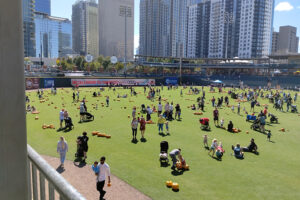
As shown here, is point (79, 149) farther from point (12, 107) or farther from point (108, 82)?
point (108, 82)

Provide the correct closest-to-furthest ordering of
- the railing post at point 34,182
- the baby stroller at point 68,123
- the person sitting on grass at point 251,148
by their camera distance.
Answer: the railing post at point 34,182 < the person sitting on grass at point 251,148 < the baby stroller at point 68,123

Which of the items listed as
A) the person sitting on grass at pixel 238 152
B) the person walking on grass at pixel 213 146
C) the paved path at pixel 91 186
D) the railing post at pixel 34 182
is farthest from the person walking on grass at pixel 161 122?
the railing post at pixel 34 182

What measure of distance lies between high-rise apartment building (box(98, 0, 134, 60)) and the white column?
171848mm

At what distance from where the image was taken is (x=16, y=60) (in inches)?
68.4

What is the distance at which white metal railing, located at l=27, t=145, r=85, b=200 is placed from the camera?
5.98ft

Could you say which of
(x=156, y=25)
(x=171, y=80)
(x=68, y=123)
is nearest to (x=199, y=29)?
(x=156, y=25)

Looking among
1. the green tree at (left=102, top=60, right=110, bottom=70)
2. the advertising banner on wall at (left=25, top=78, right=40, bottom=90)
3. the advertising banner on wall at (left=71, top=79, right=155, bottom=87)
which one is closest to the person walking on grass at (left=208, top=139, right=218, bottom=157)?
the advertising banner on wall at (left=25, top=78, right=40, bottom=90)

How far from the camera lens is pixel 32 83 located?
174ft

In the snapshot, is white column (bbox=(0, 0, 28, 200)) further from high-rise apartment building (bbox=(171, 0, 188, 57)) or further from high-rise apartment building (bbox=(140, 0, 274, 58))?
high-rise apartment building (bbox=(171, 0, 188, 57))

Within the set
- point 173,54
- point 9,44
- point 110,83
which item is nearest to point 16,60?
point 9,44

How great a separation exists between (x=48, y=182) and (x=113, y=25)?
181411 millimetres

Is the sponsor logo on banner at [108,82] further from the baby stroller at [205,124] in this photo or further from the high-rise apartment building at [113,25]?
the high-rise apartment building at [113,25]

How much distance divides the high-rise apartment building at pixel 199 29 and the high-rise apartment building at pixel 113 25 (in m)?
42.7

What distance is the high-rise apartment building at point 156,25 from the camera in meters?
183
